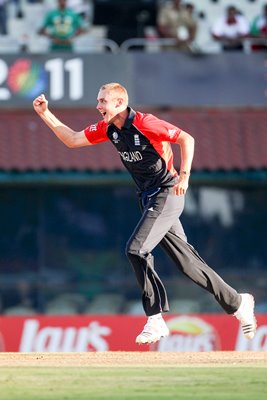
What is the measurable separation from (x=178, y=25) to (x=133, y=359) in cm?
1083

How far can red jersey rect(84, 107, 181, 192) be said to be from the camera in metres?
11.5

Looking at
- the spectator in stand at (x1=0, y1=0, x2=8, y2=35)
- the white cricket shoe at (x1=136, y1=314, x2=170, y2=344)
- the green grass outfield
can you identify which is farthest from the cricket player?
the spectator in stand at (x1=0, y1=0, x2=8, y2=35)

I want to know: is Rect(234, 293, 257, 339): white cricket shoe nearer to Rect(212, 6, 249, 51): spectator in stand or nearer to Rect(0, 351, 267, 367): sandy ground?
Rect(0, 351, 267, 367): sandy ground

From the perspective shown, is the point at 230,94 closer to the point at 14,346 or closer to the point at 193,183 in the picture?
the point at 193,183

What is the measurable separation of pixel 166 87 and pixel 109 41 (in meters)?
1.23

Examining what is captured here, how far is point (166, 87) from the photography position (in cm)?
2172

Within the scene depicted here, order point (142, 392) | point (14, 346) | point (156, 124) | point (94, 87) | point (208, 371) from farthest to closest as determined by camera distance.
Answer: point (94, 87)
point (14, 346)
point (156, 124)
point (208, 371)
point (142, 392)

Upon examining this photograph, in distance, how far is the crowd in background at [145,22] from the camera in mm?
21672

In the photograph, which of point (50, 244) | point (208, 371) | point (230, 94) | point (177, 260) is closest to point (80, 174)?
point (50, 244)

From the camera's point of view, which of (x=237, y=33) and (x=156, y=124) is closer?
(x=156, y=124)

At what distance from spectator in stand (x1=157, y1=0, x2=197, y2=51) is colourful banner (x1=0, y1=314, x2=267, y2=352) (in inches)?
194

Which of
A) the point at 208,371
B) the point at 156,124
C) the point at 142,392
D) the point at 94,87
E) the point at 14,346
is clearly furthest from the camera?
the point at 94,87

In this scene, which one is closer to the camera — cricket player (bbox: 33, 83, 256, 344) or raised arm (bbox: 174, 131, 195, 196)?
raised arm (bbox: 174, 131, 195, 196)

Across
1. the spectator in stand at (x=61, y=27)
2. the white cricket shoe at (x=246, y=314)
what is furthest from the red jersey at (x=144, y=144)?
the spectator in stand at (x=61, y=27)
